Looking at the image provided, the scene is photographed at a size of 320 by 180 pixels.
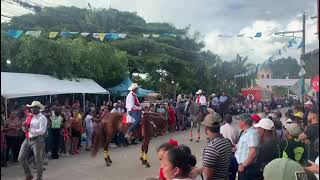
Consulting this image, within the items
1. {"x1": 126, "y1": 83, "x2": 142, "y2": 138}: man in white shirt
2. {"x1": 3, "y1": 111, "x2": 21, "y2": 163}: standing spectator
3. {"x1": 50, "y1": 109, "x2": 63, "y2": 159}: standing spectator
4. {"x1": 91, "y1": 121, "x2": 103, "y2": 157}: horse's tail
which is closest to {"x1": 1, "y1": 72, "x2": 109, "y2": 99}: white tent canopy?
{"x1": 3, "y1": 111, "x2": 21, "y2": 163}: standing spectator

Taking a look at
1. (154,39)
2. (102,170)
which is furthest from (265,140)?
(154,39)

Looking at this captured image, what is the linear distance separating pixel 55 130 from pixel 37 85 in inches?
90.9

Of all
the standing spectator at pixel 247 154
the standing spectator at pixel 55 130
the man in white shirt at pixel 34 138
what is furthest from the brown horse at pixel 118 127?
the standing spectator at pixel 247 154

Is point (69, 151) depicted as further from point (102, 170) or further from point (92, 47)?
point (92, 47)

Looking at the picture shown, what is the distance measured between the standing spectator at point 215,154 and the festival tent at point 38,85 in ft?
24.7

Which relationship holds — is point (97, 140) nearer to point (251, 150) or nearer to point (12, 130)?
point (12, 130)

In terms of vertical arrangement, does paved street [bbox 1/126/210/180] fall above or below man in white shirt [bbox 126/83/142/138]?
below

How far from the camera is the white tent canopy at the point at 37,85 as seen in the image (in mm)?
13909

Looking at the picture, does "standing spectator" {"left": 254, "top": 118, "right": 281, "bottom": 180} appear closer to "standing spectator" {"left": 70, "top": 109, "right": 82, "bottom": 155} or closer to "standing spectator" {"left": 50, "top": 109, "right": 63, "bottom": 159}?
"standing spectator" {"left": 50, "top": 109, "right": 63, "bottom": 159}

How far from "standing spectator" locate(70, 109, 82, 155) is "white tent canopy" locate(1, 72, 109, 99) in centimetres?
141

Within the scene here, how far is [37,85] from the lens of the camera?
53.5 ft

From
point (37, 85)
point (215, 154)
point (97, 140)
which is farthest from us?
point (37, 85)

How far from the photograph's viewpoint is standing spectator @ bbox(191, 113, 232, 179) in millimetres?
5543

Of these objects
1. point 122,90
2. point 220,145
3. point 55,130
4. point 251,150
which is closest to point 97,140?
point 55,130
